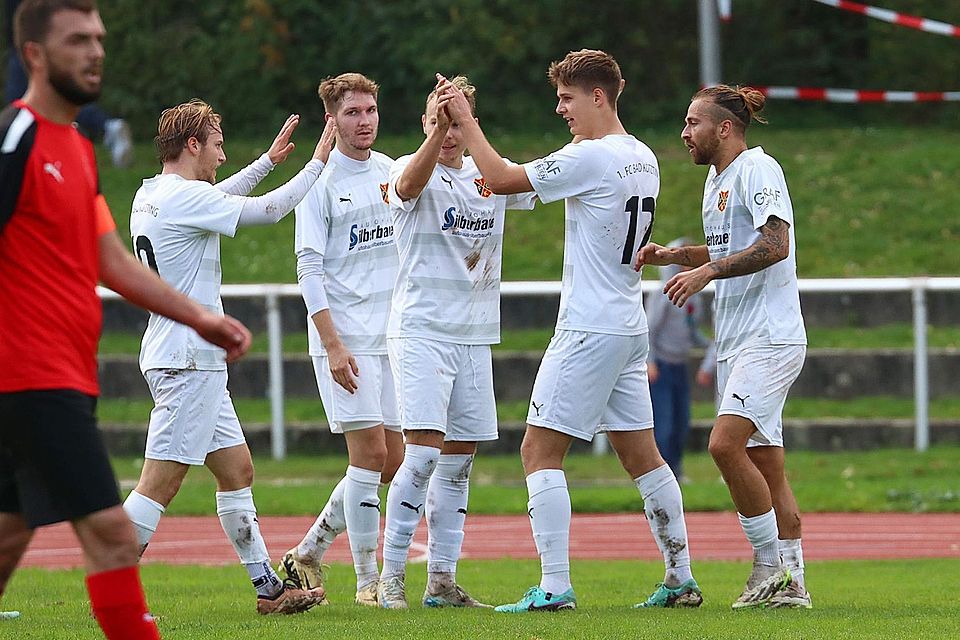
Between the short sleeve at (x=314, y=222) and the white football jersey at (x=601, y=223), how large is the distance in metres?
1.24

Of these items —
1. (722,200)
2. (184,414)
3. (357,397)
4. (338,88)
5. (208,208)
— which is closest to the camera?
(208,208)

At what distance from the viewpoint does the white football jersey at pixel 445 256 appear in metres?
7.99

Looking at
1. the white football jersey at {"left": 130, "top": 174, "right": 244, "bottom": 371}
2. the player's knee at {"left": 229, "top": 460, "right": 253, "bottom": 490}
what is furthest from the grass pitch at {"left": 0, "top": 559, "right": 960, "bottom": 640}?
the white football jersey at {"left": 130, "top": 174, "right": 244, "bottom": 371}

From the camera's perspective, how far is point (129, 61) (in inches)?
1133

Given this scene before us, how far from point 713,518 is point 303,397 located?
7.12 meters

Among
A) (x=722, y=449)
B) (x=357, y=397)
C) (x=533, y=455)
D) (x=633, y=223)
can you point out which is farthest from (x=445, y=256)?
(x=722, y=449)

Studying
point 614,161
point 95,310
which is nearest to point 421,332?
point 614,161

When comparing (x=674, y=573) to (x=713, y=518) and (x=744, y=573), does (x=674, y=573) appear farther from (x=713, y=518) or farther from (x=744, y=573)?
(x=713, y=518)

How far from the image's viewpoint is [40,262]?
491cm

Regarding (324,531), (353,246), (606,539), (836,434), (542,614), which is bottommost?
(606,539)

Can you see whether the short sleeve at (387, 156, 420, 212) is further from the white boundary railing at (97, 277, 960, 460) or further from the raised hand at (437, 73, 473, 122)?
the white boundary railing at (97, 277, 960, 460)

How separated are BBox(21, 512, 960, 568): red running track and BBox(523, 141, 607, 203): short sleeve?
465cm

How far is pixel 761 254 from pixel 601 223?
0.77m

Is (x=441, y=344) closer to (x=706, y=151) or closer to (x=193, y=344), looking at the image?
(x=193, y=344)
